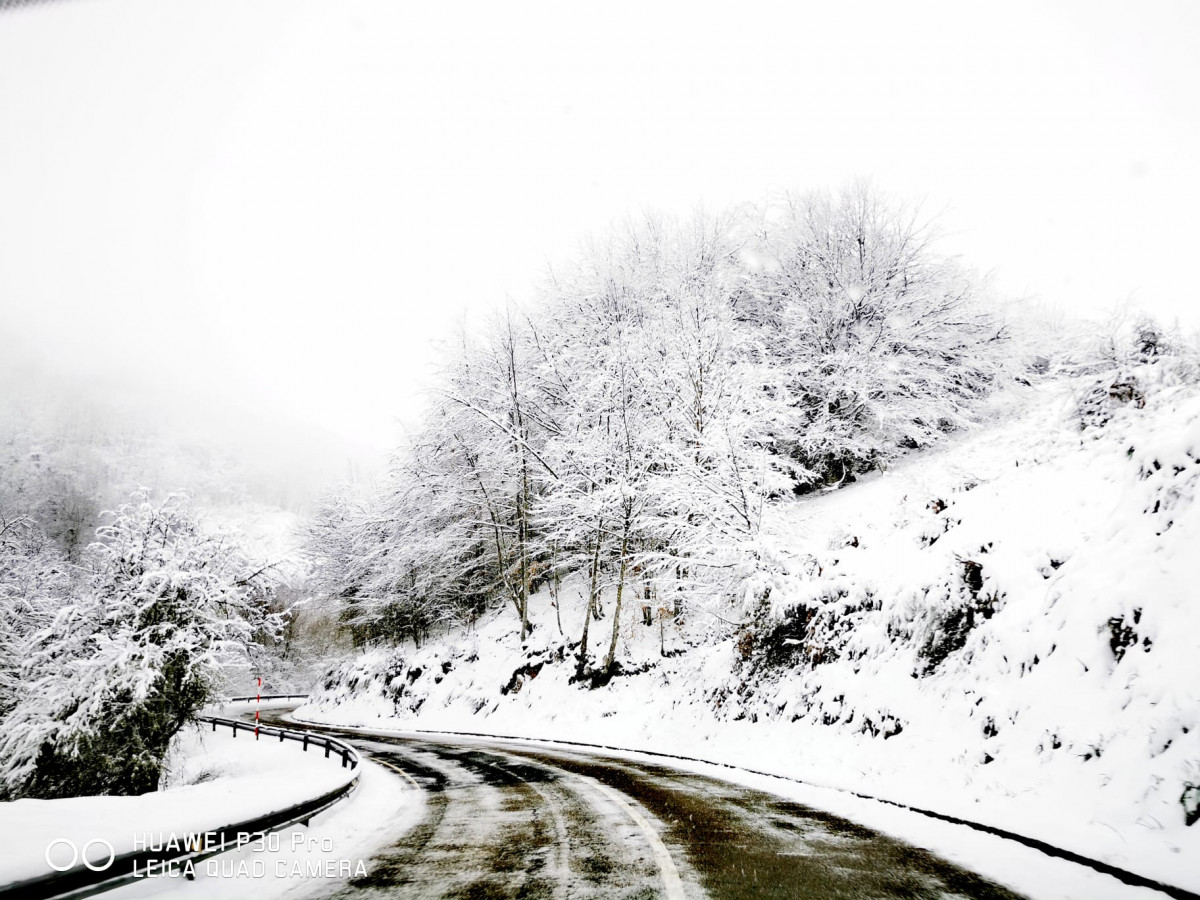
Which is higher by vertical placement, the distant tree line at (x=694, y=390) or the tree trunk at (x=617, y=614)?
the distant tree line at (x=694, y=390)

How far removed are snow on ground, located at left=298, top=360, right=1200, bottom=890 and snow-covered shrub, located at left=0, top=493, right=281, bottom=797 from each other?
1036 cm

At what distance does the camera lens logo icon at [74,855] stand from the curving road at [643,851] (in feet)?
5.13

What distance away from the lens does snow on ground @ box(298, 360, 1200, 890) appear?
5445 millimetres

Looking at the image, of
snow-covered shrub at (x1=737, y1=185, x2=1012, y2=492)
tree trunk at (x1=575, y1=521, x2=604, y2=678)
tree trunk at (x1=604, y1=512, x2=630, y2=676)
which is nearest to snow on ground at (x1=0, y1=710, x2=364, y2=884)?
tree trunk at (x1=604, y1=512, x2=630, y2=676)

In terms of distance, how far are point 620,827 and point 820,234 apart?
63.2ft

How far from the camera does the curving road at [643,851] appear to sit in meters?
4.07

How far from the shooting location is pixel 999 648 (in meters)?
7.90

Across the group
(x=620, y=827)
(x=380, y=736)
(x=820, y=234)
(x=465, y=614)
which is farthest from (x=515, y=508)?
(x=620, y=827)

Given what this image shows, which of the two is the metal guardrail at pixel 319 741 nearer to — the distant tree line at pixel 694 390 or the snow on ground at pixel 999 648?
the snow on ground at pixel 999 648

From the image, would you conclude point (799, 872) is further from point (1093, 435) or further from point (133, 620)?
point (133, 620)

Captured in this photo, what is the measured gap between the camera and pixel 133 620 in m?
14.6

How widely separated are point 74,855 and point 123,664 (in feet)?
44.5
